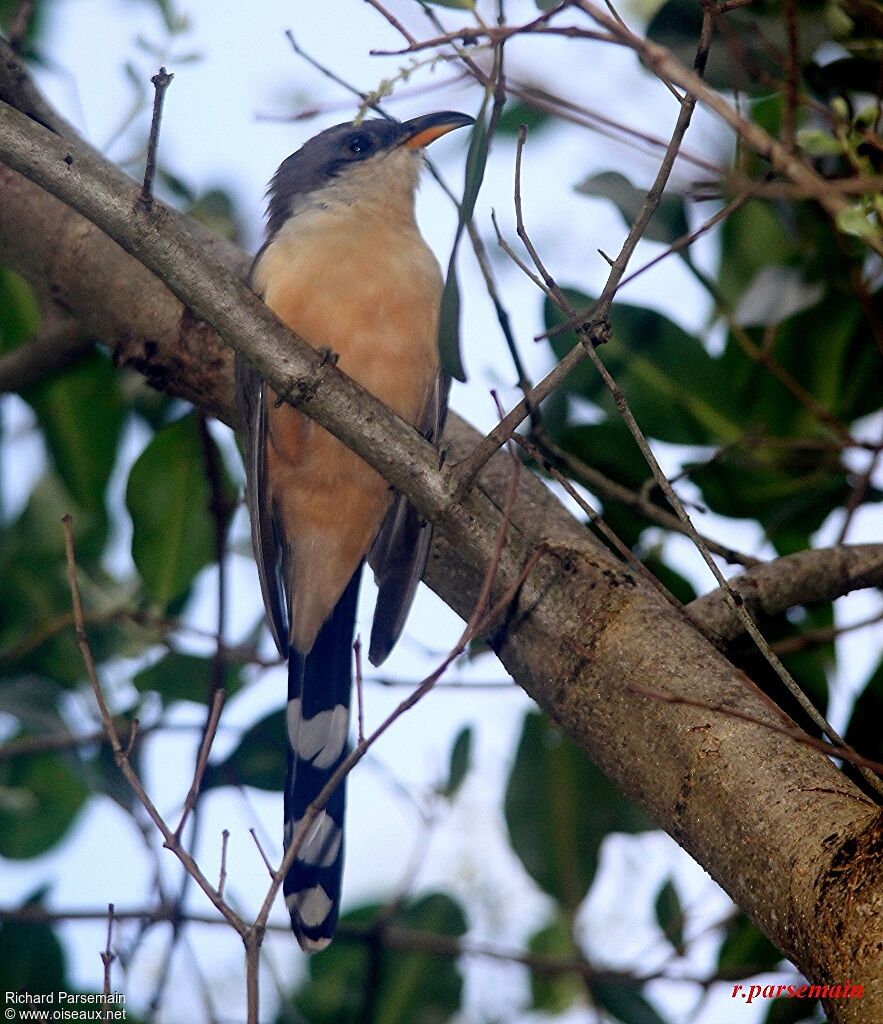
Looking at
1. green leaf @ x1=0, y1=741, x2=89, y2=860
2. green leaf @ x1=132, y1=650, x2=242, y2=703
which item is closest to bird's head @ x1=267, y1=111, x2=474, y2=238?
green leaf @ x1=132, y1=650, x2=242, y2=703

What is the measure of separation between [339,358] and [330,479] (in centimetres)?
42

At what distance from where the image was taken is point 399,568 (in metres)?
3.64

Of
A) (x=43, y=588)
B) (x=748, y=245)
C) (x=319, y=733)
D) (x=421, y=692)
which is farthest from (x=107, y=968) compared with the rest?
(x=748, y=245)

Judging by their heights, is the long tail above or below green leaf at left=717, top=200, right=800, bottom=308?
below

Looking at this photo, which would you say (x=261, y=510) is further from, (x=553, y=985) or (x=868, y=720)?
(x=553, y=985)

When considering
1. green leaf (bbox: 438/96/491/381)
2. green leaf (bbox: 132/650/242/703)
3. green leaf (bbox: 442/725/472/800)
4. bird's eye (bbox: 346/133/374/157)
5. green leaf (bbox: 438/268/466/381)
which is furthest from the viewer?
bird's eye (bbox: 346/133/374/157)

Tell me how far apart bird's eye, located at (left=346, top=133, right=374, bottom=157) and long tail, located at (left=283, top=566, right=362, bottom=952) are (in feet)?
5.02

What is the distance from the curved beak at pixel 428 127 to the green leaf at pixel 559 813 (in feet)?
6.66

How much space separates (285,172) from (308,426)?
1.32 m

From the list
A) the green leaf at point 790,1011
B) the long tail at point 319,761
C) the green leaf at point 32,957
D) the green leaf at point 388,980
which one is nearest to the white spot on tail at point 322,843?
the long tail at point 319,761

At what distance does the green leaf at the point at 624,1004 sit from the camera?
11.3 ft

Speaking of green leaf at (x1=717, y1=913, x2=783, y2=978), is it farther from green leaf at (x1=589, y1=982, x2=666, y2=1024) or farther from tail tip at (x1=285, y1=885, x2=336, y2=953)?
tail tip at (x1=285, y1=885, x2=336, y2=953)

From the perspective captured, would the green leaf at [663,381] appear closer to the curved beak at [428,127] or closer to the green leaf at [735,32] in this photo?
the green leaf at [735,32]

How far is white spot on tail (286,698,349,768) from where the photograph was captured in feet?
11.8
